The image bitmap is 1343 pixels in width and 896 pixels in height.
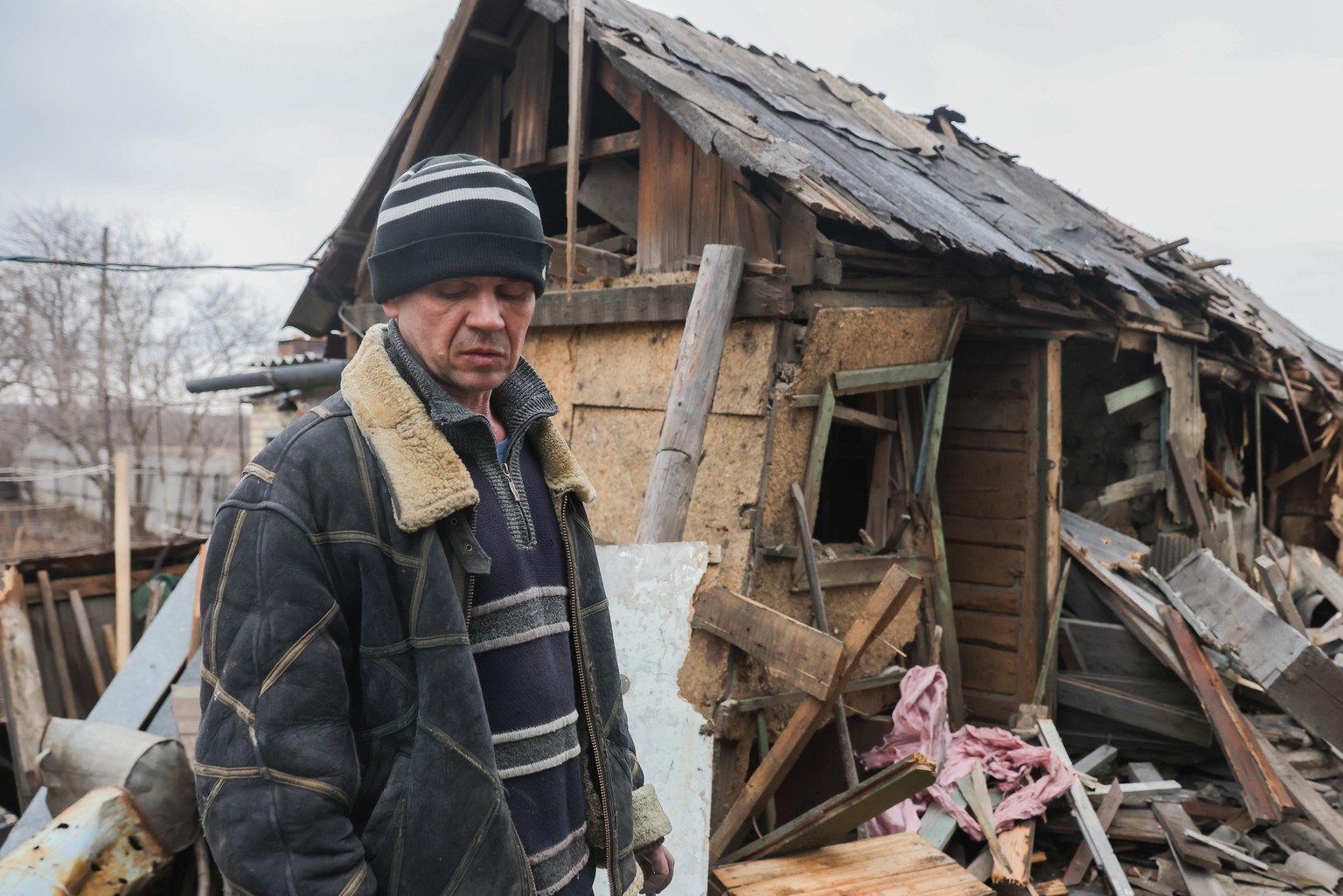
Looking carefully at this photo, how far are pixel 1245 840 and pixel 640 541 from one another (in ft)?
12.3

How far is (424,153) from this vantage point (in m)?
7.00

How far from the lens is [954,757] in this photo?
519cm

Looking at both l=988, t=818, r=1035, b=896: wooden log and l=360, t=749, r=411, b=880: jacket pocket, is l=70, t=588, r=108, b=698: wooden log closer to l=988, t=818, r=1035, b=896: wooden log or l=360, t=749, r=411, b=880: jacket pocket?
l=988, t=818, r=1035, b=896: wooden log

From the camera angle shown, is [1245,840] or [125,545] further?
[125,545]

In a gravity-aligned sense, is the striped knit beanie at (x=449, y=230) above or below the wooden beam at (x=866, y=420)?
above

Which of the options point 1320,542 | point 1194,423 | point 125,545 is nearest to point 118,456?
point 125,545

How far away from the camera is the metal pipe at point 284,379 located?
9016mm

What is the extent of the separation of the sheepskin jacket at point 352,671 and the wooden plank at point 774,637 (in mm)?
2338

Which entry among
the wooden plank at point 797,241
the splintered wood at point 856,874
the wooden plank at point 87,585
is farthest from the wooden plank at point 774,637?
the wooden plank at point 87,585

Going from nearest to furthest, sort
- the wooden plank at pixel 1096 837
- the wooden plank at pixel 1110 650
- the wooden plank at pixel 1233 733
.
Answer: the wooden plank at pixel 1096 837 → the wooden plank at pixel 1233 733 → the wooden plank at pixel 1110 650

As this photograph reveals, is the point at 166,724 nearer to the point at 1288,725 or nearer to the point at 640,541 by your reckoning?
the point at 640,541

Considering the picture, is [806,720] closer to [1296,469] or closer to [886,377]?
[886,377]

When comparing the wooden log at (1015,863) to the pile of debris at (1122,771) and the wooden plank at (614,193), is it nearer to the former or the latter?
the pile of debris at (1122,771)

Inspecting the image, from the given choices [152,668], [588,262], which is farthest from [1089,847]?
[152,668]
